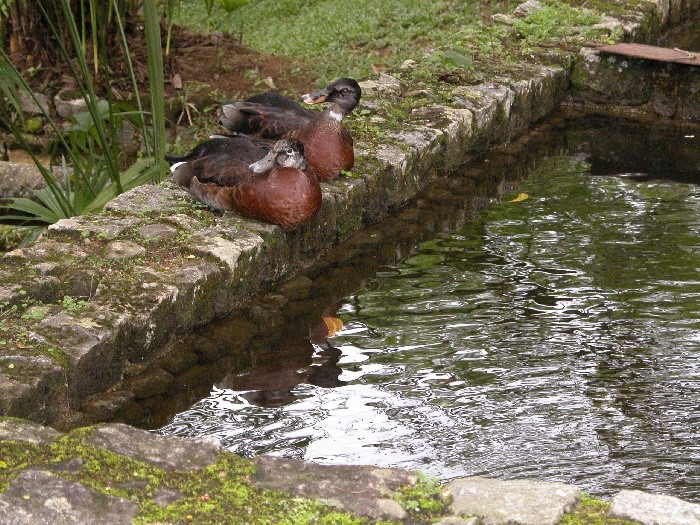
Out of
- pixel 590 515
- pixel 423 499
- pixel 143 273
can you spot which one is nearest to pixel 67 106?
pixel 143 273

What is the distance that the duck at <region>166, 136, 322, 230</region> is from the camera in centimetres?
507

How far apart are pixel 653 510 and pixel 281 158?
2.82 m

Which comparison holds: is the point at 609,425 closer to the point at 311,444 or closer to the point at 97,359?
the point at 311,444

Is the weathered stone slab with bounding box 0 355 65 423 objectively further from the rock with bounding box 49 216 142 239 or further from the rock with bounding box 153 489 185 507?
the rock with bounding box 49 216 142 239

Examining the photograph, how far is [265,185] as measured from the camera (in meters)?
5.10

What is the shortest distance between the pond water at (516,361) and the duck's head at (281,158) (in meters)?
0.66

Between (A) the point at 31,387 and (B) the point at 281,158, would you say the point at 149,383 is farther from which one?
(B) the point at 281,158

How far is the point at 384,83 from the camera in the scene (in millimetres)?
7215

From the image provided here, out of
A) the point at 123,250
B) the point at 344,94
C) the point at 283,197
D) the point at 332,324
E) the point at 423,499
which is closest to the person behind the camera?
the point at 423,499

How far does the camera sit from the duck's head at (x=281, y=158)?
5.09 m

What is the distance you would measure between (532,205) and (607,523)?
379 cm

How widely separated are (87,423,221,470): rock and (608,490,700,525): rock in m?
1.04

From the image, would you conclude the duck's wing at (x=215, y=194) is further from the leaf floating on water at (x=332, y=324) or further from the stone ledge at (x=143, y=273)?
the leaf floating on water at (x=332, y=324)

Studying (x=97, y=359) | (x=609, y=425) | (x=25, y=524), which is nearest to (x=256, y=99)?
(x=97, y=359)
